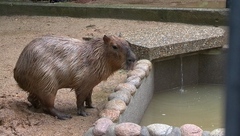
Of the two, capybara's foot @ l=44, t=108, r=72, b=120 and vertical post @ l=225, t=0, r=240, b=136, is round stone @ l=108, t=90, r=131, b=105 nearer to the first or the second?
capybara's foot @ l=44, t=108, r=72, b=120

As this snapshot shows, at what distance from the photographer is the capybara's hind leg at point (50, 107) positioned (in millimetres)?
3523

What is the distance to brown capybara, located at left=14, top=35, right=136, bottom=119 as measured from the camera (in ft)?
11.5

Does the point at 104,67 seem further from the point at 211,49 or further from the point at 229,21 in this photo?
the point at 229,21

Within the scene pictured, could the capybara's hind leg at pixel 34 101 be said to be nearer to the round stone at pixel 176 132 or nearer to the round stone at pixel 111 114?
the round stone at pixel 111 114

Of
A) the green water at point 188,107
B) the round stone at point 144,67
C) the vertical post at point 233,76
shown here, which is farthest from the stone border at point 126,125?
the vertical post at point 233,76

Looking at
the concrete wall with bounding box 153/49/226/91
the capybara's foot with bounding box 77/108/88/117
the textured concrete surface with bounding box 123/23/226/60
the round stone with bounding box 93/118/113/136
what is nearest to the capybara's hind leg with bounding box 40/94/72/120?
the capybara's foot with bounding box 77/108/88/117

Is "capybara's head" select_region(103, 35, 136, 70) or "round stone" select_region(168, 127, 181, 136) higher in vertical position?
"capybara's head" select_region(103, 35, 136, 70)

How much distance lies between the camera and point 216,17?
720 cm

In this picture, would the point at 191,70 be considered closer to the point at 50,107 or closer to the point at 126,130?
the point at 50,107

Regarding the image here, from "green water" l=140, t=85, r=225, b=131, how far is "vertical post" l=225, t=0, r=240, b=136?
3.94 metres

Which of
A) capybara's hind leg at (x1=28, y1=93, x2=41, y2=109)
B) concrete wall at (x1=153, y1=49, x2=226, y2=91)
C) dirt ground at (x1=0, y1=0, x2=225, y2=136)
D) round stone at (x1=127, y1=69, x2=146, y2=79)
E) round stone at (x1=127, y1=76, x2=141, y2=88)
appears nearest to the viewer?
dirt ground at (x1=0, y1=0, x2=225, y2=136)

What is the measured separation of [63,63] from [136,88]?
2.87 ft

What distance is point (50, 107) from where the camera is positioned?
358cm

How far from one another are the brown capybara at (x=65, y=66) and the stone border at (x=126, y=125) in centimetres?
27
